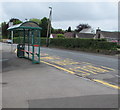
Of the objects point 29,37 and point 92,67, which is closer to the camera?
point 92,67

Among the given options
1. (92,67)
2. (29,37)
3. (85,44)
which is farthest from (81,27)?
(92,67)

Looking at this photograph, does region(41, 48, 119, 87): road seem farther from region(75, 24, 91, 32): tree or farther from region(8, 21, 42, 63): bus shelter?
region(75, 24, 91, 32): tree

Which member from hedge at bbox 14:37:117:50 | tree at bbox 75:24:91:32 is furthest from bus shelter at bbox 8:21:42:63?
tree at bbox 75:24:91:32

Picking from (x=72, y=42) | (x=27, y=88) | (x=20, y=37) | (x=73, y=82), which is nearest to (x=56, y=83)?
(x=73, y=82)

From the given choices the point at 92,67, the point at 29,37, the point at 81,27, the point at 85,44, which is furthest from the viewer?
the point at 81,27

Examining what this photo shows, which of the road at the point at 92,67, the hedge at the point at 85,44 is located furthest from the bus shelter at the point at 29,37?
the hedge at the point at 85,44

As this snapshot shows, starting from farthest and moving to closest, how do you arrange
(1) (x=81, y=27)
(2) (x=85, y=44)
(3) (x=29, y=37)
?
(1) (x=81, y=27), (2) (x=85, y=44), (3) (x=29, y=37)

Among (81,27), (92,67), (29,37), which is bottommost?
(92,67)

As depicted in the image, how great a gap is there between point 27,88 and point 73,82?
1774mm

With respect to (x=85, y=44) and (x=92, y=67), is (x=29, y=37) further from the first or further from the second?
(x=85, y=44)

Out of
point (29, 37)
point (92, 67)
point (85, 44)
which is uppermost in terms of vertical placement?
point (29, 37)

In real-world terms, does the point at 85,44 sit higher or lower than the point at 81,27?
lower

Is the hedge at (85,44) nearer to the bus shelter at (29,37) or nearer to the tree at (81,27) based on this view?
the bus shelter at (29,37)

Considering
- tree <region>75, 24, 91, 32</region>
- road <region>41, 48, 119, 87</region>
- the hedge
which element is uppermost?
tree <region>75, 24, 91, 32</region>
